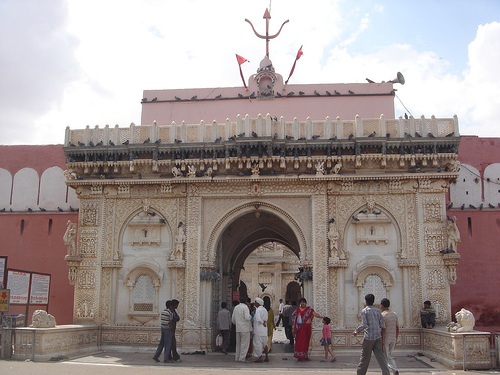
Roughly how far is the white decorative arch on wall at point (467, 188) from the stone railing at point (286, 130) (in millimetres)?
3196

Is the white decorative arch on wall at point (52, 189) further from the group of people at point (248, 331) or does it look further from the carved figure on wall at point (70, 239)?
the group of people at point (248, 331)

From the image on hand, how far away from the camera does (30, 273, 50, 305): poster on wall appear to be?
13.7 metres

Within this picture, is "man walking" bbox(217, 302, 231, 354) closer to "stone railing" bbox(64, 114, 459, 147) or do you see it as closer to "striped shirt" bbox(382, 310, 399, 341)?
"stone railing" bbox(64, 114, 459, 147)

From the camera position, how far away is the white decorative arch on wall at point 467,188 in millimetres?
16766

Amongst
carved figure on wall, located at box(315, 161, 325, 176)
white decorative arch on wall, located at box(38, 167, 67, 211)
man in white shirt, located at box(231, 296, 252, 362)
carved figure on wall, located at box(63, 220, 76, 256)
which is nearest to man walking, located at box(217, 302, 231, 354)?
man in white shirt, located at box(231, 296, 252, 362)

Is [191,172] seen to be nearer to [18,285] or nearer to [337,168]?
[337,168]

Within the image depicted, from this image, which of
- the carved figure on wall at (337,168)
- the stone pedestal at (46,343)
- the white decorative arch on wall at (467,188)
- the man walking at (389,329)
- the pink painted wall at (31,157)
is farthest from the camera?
the pink painted wall at (31,157)

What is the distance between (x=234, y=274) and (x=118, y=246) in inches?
215

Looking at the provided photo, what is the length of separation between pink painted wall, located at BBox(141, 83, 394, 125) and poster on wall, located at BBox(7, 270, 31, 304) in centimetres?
593

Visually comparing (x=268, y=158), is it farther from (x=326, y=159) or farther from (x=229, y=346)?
(x=229, y=346)

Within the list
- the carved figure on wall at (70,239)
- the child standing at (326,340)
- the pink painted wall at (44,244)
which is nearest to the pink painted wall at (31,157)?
the pink painted wall at (44,244)

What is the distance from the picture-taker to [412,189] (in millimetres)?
14258

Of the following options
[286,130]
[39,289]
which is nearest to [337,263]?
[286,130]

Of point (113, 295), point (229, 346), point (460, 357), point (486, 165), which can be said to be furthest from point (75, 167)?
point (486, 165)
